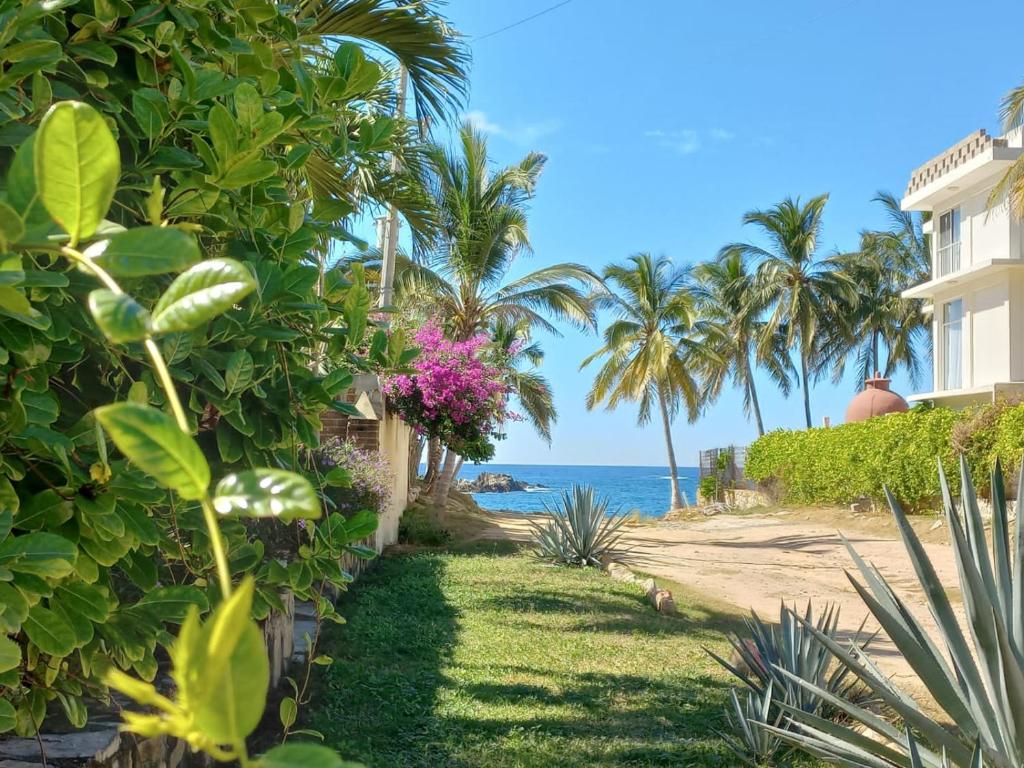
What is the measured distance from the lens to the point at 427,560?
11.9 m

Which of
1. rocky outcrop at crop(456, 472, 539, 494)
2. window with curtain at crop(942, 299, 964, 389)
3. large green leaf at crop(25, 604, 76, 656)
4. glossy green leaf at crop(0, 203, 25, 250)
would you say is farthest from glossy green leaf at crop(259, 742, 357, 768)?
rocky outcrop at crop(456, 472, 539, 494)

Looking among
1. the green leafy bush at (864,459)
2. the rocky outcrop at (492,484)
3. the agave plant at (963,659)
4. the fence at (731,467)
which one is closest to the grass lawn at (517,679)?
the agave plant at (963,659)

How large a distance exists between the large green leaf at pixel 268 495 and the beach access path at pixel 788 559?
21.0 ft

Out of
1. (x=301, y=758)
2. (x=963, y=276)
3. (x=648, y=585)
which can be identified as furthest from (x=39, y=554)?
(x=963, y=276)

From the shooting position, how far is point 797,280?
35.3 meters

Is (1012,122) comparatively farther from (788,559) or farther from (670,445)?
(670,445)

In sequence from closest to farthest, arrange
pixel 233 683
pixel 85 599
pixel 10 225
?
pixel 233 683 < pixel 10 225 < pixel 85 599

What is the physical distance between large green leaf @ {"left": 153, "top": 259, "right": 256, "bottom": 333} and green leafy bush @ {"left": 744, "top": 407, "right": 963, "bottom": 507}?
18.1 metres

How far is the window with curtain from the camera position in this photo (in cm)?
2505

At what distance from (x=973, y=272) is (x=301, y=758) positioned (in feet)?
86.1

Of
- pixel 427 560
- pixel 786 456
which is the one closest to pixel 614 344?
pixel 786 456

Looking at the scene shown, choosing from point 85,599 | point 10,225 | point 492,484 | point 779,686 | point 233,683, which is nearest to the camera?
point 233,683

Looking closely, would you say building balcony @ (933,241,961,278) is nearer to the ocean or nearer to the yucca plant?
the ocean

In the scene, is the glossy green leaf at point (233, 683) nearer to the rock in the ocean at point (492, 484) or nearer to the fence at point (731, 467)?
the fence at point (731, 467)
